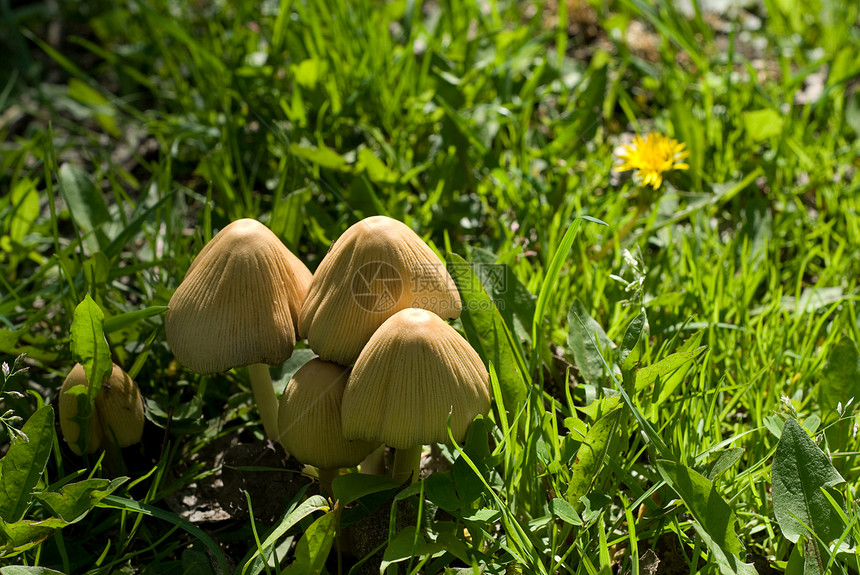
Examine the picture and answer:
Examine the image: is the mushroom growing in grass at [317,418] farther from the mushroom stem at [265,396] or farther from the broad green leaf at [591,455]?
the broad green leaf at [591,455]

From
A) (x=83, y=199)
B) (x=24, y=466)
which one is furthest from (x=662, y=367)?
(x=83, y=199)

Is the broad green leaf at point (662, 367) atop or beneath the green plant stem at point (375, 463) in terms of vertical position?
atop

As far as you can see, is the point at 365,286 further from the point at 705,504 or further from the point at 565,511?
the point at 705,504

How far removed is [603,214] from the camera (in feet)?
8.70

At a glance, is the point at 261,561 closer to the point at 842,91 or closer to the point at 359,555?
the point at 359,555

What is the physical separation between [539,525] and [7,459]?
1.06 m

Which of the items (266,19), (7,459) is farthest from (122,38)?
(7,459)

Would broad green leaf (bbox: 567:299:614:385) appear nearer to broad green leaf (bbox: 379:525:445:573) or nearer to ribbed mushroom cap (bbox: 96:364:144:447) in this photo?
broad green leaf (bbox: 379:525:445:573)

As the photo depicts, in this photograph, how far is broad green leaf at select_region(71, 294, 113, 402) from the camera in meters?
1.64

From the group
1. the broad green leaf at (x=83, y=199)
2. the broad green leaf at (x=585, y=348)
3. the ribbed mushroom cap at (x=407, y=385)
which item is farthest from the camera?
the broad green leaf at (x=83, y=199)

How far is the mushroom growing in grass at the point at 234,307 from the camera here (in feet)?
4.94

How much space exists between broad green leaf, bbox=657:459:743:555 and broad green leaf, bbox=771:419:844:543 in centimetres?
11

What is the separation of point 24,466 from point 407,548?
0.77 metres

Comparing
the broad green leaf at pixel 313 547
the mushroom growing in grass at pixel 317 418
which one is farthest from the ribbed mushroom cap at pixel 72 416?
the broad green leaf at pixel 313 547
